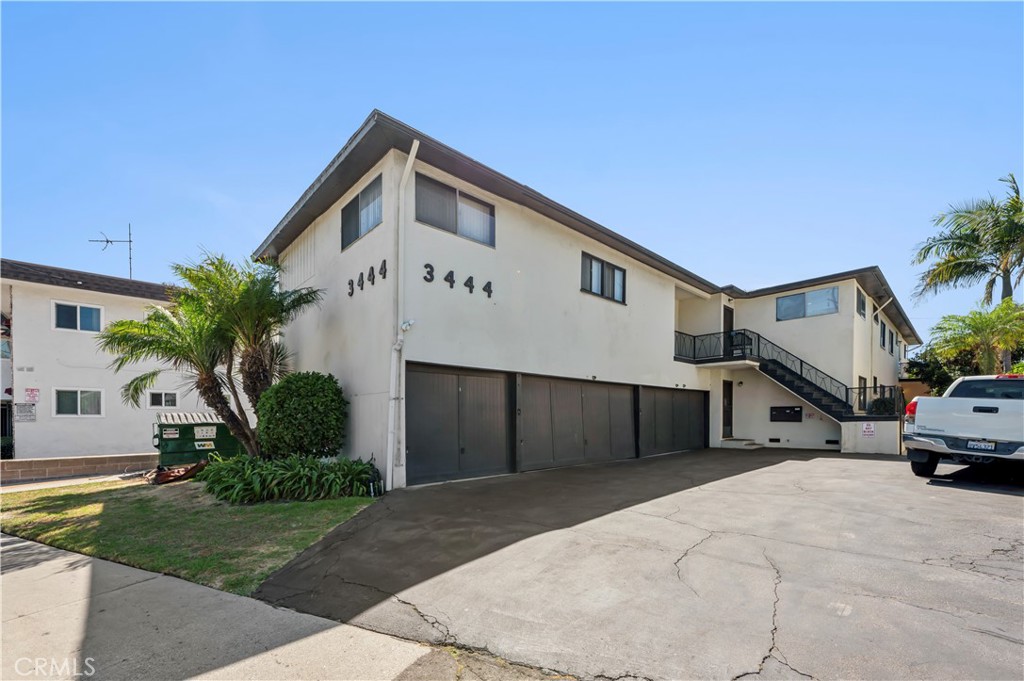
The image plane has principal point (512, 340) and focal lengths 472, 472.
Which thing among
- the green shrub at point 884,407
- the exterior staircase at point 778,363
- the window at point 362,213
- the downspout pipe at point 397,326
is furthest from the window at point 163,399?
the green shrub at point 884,407

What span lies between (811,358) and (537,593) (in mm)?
18058

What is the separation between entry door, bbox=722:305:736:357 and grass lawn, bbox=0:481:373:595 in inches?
612

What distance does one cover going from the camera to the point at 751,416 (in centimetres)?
1911

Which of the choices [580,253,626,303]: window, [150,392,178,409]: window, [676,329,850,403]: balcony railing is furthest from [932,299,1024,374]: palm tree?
[150,392,178,409]: window

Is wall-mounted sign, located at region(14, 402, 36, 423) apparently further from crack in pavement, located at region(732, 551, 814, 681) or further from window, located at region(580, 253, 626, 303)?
crack in pavement, located at region(732, 551, 814, 681)

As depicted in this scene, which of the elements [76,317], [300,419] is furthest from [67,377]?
[300,419]

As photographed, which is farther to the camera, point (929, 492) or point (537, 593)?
point (929, 492)

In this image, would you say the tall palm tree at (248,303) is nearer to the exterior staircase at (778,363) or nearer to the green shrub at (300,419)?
the green shrub at (300,419)

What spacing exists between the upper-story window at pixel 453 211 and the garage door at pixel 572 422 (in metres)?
3.66

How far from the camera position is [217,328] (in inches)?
419

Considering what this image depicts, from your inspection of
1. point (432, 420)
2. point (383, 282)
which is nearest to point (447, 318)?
point (383, 282)

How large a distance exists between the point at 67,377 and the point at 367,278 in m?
14.2

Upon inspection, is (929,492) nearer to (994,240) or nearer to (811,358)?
(811,358)

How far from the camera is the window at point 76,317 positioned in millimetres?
16516
